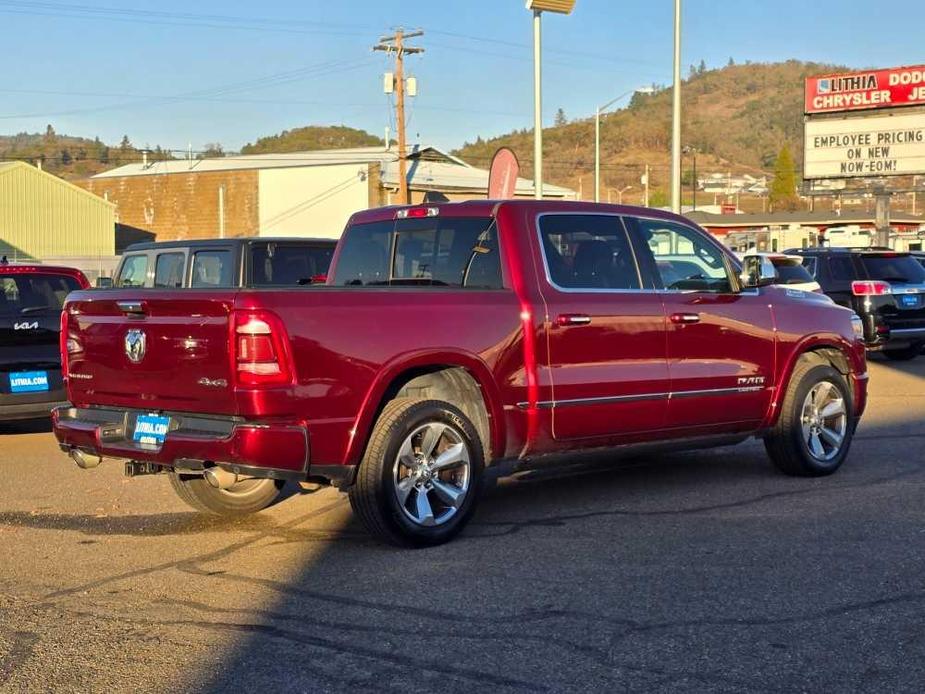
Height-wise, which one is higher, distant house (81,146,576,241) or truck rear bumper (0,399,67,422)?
distant house (81,146,576,241)

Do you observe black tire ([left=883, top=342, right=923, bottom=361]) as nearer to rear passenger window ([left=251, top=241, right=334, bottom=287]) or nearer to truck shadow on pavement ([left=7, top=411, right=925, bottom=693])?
rear passenger window ([left=251, top=241, right=334, bottom=287])

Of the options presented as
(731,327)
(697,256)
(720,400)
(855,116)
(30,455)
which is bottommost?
(30,455)

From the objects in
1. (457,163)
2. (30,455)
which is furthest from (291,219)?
(30,455)

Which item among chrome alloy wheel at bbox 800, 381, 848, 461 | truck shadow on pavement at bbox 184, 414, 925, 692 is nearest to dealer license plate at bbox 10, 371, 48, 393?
truck shadow on pavement at bbox 184, 414, 925, 692

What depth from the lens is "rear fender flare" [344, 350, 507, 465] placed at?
6.09 metres

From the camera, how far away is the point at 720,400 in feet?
25.8

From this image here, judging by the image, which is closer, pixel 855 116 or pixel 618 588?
pixel 618 588

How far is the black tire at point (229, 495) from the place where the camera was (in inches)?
290

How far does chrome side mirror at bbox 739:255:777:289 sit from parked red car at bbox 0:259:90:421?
20.9 ft

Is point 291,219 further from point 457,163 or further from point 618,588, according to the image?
point 618,588

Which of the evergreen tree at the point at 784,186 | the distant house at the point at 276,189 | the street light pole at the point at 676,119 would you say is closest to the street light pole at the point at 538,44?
the street light pole at the point at 676,119

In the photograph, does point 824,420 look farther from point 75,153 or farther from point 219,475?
point 75,153

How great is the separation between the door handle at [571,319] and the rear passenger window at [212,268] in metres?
4.88

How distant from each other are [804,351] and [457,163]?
175 feet
